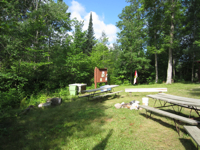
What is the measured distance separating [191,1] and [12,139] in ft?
75.3

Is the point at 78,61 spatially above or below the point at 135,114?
above

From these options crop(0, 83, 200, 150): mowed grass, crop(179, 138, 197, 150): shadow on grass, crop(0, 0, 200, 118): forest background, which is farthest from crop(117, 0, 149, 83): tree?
crop(179, 138, 197, 150): shadow on grass

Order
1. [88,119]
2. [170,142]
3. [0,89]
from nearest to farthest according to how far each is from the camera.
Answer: [170,142], [88,119], [0,89]

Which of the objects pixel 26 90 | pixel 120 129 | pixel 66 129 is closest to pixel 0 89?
pixel 26 90

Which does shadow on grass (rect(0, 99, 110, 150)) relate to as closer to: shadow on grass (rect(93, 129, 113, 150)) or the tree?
shadow on grass (rect(93, 129, 113, 150))

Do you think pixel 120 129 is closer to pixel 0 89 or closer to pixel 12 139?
pixel 12 139

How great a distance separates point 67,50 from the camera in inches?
440

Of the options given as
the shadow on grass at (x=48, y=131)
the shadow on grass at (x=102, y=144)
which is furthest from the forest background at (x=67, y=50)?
the shadow on grass at (x=102, y=144)

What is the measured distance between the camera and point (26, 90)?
7.90 meters

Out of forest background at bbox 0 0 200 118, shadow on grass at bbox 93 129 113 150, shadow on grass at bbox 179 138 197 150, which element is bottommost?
shadow on grass at bbox 93 129 113 150

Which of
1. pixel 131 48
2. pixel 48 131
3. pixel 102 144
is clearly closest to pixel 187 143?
pixel 102 144

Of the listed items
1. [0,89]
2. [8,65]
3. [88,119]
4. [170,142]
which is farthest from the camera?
[8,65]

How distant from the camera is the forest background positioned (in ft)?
24.6

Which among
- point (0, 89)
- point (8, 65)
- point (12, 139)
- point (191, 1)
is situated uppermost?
point (191, 1)
